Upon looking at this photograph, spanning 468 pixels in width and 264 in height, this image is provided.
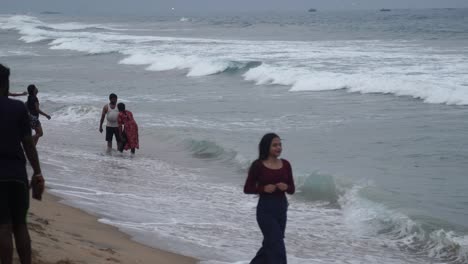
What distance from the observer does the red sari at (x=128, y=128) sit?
14.0 meters

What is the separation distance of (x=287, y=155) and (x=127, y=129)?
2.85 metres

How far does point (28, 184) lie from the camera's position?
204 inches

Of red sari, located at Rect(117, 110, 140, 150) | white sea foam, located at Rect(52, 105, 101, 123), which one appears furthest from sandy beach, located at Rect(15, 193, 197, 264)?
white sea foam, located at Rect(52, 105, 101, 123)

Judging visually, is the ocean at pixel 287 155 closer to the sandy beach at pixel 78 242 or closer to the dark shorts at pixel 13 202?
the sandy beach at pixel 78 242

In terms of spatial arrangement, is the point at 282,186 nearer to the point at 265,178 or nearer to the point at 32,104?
the point at 265,178

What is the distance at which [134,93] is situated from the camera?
25422 mm

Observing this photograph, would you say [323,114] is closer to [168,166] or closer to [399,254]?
[168,166]

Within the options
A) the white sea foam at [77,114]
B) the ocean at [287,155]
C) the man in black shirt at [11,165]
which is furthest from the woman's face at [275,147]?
the white sea foam at [77,114]

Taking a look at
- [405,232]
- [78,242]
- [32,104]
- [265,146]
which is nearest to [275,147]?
[265,146]

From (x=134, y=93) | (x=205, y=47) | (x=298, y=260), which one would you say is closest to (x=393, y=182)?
(x=298, y=260)

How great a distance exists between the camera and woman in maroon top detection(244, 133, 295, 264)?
5.91 meters

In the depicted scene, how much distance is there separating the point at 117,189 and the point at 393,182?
4.06 m

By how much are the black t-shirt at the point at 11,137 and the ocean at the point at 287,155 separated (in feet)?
10.3

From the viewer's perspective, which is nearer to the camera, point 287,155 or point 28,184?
point 28,184
